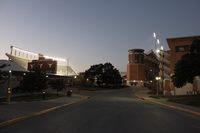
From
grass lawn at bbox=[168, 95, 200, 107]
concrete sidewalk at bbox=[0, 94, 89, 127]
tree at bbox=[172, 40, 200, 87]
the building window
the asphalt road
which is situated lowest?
the asphalt road

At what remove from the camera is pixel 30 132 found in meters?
11.6

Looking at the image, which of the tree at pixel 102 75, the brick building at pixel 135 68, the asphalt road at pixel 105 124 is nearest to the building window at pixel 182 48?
the asphalt road at pixel 105 124

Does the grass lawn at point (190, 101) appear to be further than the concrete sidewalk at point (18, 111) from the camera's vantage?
Yes

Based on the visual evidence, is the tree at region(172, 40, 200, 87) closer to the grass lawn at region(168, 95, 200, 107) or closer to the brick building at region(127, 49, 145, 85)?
the grass lawn at region(168, 95, 200, 107)

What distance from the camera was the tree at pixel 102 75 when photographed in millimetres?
122750

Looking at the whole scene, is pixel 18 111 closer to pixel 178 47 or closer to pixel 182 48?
pixel 182 48

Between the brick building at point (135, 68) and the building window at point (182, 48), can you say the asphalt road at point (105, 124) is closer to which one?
the building window at point (182, 48)

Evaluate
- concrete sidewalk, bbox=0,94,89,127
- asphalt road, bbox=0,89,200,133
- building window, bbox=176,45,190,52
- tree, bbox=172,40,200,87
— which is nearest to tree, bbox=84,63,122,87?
building window, bbox=176,45,190,52

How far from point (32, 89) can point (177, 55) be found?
122 ft

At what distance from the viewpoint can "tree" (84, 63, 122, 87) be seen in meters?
123

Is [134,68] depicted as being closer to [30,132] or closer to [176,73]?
[176,73]

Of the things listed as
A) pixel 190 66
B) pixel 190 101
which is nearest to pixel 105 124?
pixel 190 101

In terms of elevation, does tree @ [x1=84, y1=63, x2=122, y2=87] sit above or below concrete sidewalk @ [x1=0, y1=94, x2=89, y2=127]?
above

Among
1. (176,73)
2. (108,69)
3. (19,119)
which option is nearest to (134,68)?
(108,69)
